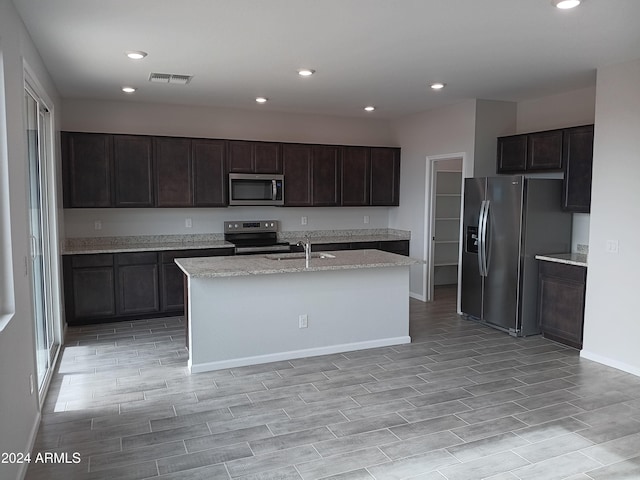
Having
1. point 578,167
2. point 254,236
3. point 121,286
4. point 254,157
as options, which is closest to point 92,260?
point 121,286

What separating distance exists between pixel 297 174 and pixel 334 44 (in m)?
3.21

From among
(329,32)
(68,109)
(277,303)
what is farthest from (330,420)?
(68,109)

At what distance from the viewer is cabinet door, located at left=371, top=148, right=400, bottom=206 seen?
738cm

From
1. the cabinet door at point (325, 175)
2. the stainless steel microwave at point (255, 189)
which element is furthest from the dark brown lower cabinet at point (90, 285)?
the cabinet door at point (325, 175)

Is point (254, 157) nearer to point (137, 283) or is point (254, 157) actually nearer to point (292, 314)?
point (137, 283)

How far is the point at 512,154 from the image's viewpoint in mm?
5879

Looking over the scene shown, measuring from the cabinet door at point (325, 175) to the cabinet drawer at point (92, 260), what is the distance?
9.29 feet

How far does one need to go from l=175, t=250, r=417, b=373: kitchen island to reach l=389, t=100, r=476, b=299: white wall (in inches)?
78.5

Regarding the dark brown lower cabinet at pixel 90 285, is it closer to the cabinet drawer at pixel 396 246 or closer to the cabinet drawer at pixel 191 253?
the cabinet drawer at pixel 191 253

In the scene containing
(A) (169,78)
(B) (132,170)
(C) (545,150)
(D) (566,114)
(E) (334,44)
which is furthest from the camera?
(B) (132,170)

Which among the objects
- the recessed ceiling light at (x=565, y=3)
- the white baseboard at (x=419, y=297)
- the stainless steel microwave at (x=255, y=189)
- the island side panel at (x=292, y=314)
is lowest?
the white baseboard at (x=419, y=297)

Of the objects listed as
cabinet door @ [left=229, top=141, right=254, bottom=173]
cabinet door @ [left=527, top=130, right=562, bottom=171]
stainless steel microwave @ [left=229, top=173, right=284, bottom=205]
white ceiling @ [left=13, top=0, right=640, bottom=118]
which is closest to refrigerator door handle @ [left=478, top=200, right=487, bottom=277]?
cabinet door @ [left=527, top=130, right=562, bottom=171]

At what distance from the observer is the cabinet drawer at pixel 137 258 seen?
578cm

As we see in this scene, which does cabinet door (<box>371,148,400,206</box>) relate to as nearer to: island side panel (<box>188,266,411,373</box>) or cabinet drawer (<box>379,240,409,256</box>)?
cabinet drawer (<box>379,240,409,256</box>)
